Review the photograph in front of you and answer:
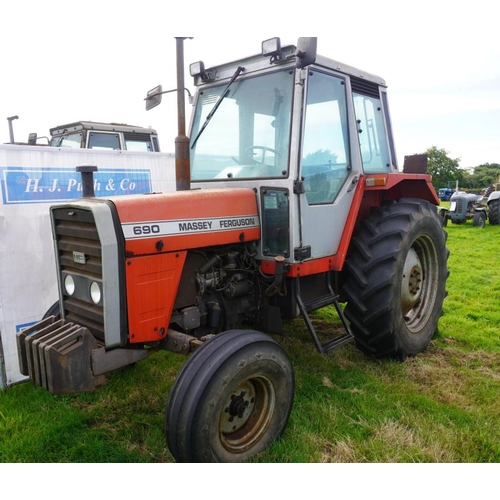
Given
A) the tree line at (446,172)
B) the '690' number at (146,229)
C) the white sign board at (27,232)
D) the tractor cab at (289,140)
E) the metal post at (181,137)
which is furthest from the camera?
the tree line at (446,172)

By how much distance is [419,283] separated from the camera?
404 cm

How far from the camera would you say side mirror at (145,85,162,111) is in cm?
347

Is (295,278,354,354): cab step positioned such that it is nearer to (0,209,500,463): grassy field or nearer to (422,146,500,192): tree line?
(0,209,500,463): grassy field

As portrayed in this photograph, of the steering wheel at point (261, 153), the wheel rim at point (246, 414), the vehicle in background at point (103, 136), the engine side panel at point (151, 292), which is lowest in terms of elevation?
the wheel rim at point (246, 414)

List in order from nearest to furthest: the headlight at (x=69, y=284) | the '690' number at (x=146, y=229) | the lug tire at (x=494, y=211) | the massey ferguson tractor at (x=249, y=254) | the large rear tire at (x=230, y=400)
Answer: the large rear tire at (x=230, y=400) → the massey ferguson tractor at (x=249, y=254) → the '690' number at (x=146, y=229) → the headlight at (x=69, y=284) → the lug tire at (x=494, y=211)

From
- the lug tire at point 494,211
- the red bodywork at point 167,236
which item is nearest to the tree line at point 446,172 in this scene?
the lug tire at point 494,211

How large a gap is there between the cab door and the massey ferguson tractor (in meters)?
0.01

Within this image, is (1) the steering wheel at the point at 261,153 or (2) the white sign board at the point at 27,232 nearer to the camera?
(1) the steering wheel at the point at 261,153

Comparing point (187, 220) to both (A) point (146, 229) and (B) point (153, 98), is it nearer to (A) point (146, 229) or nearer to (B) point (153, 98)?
(A) point (146, 229)

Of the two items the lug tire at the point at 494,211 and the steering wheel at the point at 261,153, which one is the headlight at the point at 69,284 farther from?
the lug tire at the point at 494,211

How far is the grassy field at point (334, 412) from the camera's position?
2.60 metres

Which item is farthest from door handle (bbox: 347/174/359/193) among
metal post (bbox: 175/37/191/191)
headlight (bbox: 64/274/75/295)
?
headlight (bbox: 64/274/75/295)

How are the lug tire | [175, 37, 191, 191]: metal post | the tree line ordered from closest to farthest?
[175, 37, 191, 191]: metal post
the lug tire
the tree line

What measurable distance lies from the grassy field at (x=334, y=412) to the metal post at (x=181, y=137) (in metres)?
1.59
